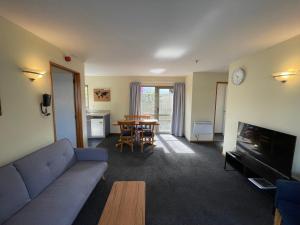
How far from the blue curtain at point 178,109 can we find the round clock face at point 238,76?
90.4 inches

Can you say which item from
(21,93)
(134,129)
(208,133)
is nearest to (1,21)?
(21,93)

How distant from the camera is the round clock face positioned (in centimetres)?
309

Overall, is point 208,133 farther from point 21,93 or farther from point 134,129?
point 21,93

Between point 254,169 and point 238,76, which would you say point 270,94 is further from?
point 254,169

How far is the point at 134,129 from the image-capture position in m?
4.43

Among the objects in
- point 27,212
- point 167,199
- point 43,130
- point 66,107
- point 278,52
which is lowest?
point 167,199

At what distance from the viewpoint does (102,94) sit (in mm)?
5746

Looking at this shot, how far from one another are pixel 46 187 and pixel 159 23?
2.35m

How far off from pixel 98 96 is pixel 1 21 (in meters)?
4.20

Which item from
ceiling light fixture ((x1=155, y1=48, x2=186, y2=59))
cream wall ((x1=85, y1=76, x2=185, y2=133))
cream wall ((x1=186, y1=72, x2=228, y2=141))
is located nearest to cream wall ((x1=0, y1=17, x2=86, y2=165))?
ceiling light fixture ((x1=155, y1=48, x2=186, y2=59))

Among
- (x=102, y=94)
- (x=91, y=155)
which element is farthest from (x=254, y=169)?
(x=102, y=94)

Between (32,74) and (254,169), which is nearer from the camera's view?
(32,74)

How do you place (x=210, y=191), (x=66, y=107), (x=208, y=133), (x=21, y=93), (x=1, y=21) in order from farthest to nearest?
Answer: (x=208, y=133)
(x=66, y=107)
(x=210, y=191)
(x=21, y=93)
(x=1, y=21)

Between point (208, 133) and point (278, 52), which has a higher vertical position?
point (278, 52)
